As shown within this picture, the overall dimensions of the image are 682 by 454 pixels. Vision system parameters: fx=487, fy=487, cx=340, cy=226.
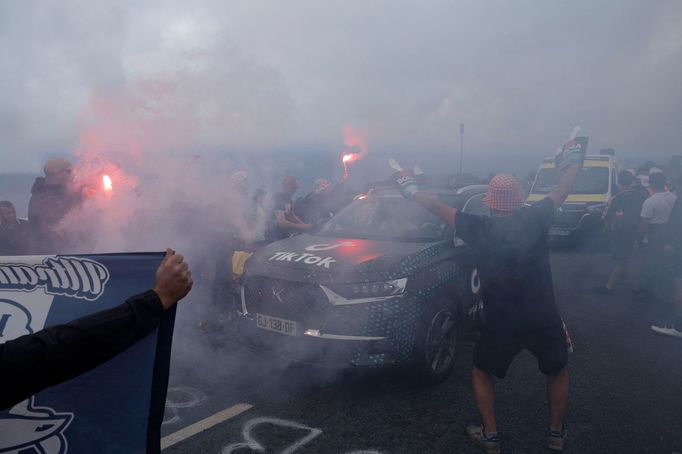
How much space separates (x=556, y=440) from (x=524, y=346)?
682mm

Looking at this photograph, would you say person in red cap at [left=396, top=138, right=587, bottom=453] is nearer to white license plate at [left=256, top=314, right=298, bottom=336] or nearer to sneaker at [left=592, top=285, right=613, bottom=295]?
white license plate at [left=256, top=314, right=298, bottom=336]

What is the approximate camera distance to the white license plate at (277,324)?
4.23 metres

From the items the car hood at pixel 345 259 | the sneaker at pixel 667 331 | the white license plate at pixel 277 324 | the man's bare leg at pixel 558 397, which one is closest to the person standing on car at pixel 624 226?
the sneaker at pixel 667 331

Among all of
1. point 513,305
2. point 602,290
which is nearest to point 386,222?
point 513,305

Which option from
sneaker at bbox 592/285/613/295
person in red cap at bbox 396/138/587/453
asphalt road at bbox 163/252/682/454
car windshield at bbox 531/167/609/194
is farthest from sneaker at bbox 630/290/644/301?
car windshield at bbox 531/167/609/194

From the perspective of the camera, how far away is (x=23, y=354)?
152 cm

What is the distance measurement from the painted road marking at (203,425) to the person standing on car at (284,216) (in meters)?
3.39

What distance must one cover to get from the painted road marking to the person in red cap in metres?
1.84

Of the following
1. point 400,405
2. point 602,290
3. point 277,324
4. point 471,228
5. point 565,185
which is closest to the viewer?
point 471,228

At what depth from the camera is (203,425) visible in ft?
12.3

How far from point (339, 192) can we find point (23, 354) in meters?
7.10

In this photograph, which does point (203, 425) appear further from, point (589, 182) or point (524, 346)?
point (589, 182)

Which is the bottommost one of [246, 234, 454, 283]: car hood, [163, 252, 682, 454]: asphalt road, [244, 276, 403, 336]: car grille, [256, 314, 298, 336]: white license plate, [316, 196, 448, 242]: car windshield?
[163, 252, 682, 454]: asphalt road

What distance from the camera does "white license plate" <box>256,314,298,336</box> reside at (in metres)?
4.23
